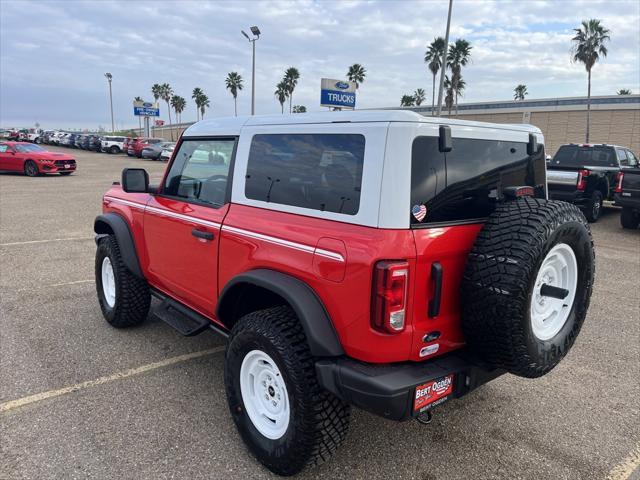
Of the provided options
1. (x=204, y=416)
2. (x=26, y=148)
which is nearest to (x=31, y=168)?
(x=26, y=148)

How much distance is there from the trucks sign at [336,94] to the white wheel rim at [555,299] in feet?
78.5

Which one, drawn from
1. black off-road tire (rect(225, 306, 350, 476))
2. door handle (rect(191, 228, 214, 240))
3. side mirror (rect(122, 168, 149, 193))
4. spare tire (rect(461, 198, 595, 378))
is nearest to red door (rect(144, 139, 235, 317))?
door handle (rect(191, 228, 214, 240))

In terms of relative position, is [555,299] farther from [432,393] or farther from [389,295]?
[389,295]

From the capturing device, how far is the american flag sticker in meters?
2.22

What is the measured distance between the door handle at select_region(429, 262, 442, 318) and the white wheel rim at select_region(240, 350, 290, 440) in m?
0.91

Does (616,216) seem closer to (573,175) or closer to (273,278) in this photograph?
(573,175)

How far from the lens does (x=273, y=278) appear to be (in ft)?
8.26

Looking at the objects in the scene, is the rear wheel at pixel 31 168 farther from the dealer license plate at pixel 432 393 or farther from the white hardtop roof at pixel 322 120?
the dealer license plate at pixel 432 393

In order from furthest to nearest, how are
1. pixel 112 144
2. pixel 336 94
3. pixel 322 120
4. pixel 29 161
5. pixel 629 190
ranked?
1. pixel 112 144
2. pixel 336 94
3. pixel 29 161
4. pixel 629 190
5. pixel 322 120

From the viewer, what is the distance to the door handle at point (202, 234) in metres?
3.07

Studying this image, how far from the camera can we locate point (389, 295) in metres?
2.12

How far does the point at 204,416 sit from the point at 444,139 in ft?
7.55

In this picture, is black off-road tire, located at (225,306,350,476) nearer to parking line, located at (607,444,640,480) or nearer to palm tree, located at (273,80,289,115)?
parking line, located at (607,444,640,480)

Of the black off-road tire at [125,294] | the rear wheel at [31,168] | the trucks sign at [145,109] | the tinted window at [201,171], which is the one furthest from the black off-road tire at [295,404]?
the trucks sign at [145,109]
